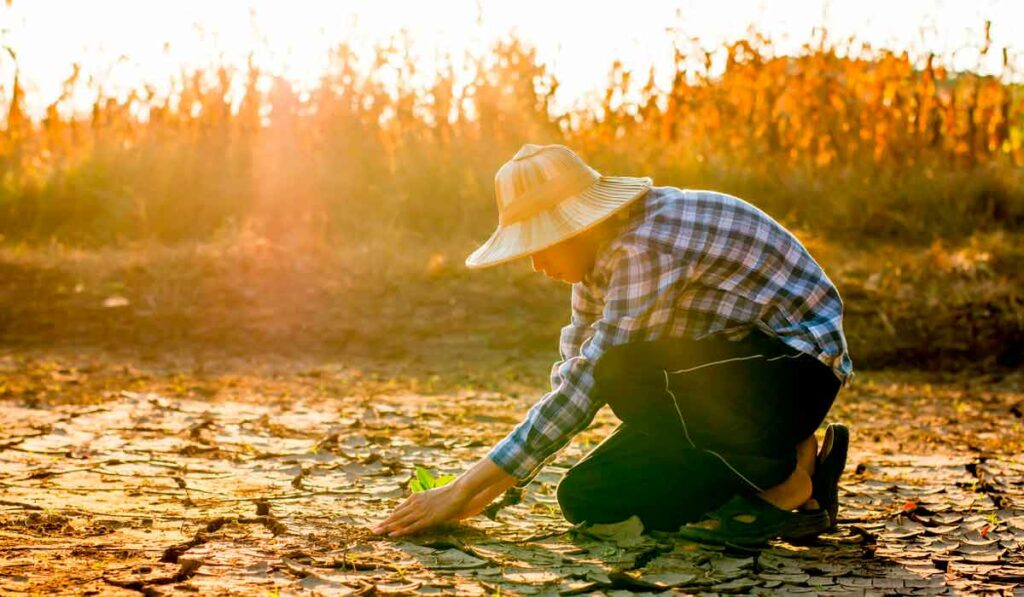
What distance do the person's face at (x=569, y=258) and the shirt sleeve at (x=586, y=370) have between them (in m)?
0.05

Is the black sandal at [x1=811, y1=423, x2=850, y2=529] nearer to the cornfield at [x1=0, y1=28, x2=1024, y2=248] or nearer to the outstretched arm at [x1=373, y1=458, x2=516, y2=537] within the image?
the outstretched arm at [x1=373, y1=458, x2=516, y2=537]

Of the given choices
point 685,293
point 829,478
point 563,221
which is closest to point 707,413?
point 685,293

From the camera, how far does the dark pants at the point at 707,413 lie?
2.74m

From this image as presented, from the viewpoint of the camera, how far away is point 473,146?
340 inches

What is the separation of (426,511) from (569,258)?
68 cm

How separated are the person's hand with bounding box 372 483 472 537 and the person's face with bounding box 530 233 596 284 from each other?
0.55m

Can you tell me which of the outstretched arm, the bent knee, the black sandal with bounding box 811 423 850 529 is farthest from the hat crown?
the black sandal with bounding box 811 423 850 529

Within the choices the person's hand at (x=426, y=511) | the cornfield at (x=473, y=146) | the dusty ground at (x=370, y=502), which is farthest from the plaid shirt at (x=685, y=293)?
the cornfield at (x=473, y=146)

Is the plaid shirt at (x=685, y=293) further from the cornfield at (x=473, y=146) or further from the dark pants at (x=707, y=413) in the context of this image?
the cornfield at (x=473, y=146)

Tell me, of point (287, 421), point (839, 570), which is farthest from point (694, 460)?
point (287, 421)

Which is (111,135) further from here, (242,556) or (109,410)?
(242,556)

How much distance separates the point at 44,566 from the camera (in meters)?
2.48

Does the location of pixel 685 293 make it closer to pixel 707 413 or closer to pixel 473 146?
pixel 707 413

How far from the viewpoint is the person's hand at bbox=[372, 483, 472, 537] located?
275cm
